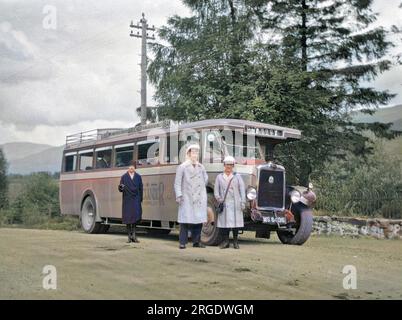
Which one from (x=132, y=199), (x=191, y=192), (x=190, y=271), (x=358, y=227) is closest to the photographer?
(x=190, y=271)

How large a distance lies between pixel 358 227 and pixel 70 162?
31.3ft

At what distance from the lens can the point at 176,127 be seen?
591 inches

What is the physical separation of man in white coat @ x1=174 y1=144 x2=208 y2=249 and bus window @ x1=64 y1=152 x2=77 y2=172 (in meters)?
8.20

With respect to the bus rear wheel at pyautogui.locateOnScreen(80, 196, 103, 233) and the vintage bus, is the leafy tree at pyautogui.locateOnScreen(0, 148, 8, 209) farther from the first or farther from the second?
the vintage bus

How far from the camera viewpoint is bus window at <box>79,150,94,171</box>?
62.5 feet

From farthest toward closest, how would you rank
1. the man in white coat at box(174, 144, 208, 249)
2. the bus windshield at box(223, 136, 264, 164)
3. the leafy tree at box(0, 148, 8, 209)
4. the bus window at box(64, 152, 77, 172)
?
the leafy tree at box(0, 148, 8, 209), the bus window at box(64, 152, 77, 172), the bus windshield at box(223, 136, 264, 164), the man in white coat at box(174, 144, 208, 249)

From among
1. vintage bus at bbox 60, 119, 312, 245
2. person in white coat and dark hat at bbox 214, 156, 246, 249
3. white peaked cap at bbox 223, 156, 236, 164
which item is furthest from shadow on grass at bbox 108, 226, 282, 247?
white peaked cap at bbox 223, 156, 236, 164

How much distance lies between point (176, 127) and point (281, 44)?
10.1 meters

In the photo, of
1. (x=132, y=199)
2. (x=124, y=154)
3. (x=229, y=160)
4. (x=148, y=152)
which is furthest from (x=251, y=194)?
(x=124, y=154)

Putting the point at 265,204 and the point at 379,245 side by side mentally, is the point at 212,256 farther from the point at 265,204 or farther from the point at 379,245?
the point at 379,245

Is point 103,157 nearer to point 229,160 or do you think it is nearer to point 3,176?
point 229,160

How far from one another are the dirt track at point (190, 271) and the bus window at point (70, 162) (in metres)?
6.84

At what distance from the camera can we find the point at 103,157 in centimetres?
→ 1828
